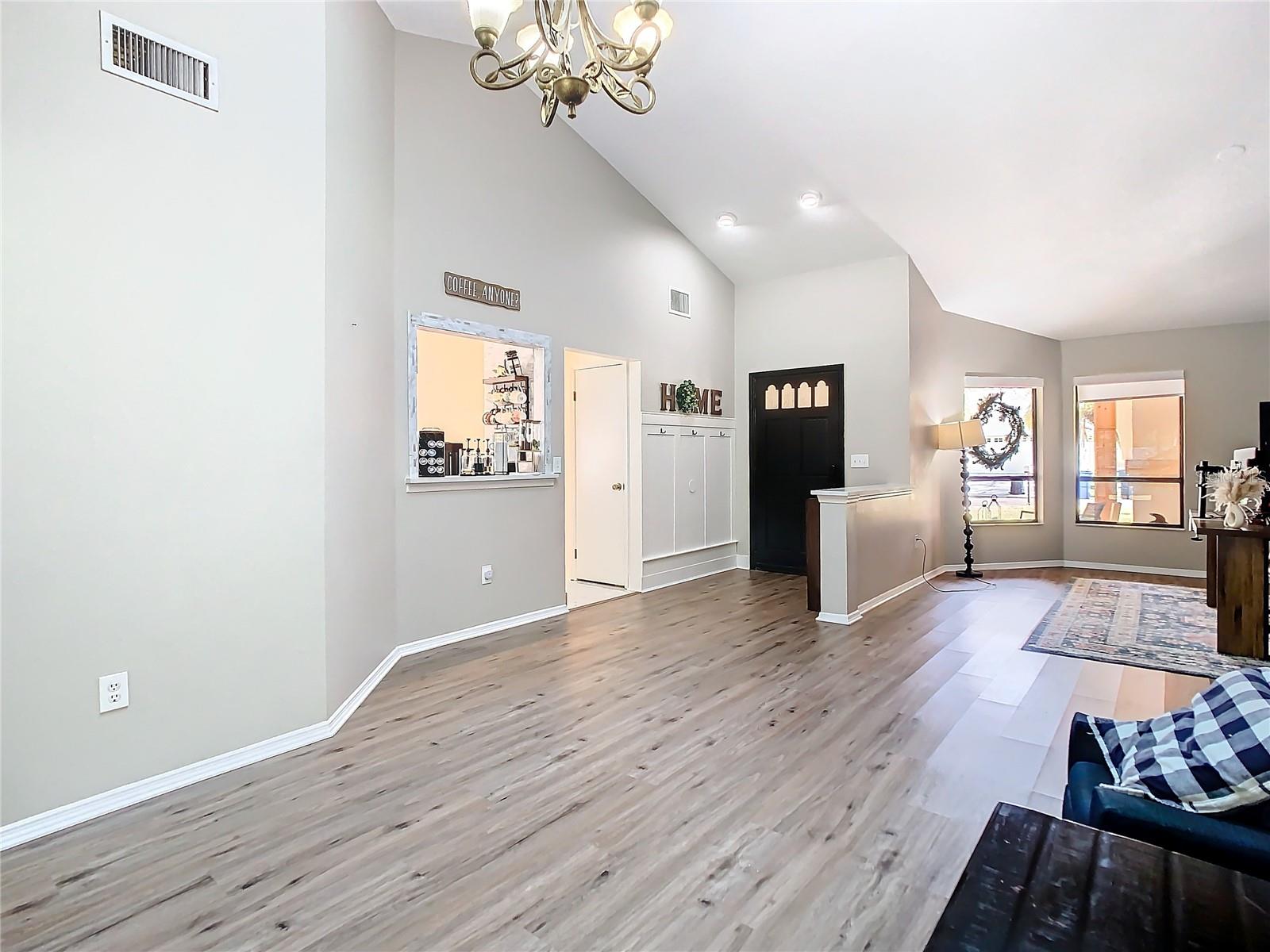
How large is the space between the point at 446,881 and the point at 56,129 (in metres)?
2.87

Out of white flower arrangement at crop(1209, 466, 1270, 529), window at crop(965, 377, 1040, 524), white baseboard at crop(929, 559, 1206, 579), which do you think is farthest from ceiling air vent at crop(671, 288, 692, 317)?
white flower arrangement at crop(1209, 466, 1270, 529)

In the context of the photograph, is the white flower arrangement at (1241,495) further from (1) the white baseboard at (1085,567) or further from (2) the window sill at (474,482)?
(2) the window sill at (474,482)

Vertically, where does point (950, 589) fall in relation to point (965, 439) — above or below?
below

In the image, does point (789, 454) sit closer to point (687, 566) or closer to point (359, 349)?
point (687, 566)

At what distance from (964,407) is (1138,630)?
317 cm

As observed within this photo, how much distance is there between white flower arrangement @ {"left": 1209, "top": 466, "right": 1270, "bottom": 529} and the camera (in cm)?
411

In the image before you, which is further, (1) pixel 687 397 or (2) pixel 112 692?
(1) pixel 687 397

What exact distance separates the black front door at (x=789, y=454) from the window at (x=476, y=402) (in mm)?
3111

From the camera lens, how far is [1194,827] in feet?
4.24

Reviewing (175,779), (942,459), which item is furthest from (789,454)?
(175,779)

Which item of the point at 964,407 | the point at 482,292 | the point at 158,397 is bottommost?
the point at 158,397

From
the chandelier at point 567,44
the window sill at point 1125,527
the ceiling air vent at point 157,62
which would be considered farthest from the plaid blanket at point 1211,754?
the window sill at point 1125,527

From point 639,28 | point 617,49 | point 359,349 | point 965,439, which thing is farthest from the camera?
point 965,439

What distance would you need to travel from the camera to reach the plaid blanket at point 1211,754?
129 centimetres
